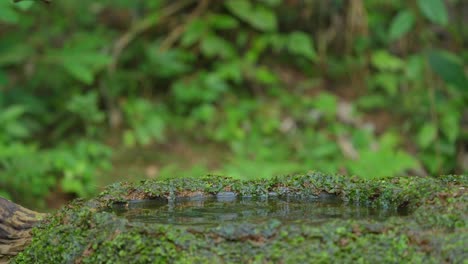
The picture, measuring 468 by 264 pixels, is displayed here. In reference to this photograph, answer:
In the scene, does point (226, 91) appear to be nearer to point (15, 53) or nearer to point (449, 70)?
point (15, 53)

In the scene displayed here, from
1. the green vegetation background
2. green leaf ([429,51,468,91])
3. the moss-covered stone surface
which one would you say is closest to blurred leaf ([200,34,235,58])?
the green vegetation background

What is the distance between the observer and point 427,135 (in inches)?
189

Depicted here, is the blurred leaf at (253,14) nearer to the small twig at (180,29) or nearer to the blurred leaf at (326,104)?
the small twig at (180,29)

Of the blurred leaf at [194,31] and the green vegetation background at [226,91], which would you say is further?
the blurred leaf at [194,31]

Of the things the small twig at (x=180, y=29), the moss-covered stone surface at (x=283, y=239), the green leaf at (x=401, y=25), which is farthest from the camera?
the small twig at (x=180, y=29)

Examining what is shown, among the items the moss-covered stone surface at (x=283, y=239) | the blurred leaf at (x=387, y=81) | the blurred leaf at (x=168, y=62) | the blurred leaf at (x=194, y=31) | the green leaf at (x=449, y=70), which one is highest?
the blurred leaf at (x=194, y=31)

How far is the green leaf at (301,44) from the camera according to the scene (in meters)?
5.16

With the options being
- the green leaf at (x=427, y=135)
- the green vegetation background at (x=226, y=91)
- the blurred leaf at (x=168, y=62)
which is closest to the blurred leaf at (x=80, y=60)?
the green vegetation background at (x=226, y=91)

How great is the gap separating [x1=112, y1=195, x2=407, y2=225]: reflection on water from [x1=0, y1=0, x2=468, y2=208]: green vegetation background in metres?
2.58

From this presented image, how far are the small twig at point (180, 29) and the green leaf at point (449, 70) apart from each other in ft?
6.57

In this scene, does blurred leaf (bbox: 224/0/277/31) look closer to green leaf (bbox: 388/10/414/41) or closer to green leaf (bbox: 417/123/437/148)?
green leaf (bbox: 388/10/414/41)

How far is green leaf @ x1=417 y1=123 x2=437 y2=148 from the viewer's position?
4785 millimetres

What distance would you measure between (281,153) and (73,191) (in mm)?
1602

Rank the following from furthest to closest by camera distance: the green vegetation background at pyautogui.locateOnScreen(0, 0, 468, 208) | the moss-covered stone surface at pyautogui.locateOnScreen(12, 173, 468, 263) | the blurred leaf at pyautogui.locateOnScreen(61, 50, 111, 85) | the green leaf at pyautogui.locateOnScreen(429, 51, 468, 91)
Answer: the green vegetation background at pyautogui.locateOnScreen(0, 0, 468, 208) < the blurred leaf at pyautogui.locateOnScreen(61, 50, 111, 85) < the green leaf at pyautogui.locateOnScreen(429, 51, 468, 91) < the moss-covered stone surface at pyautogui.locateOnScreen(12, 173, 468, 263)
